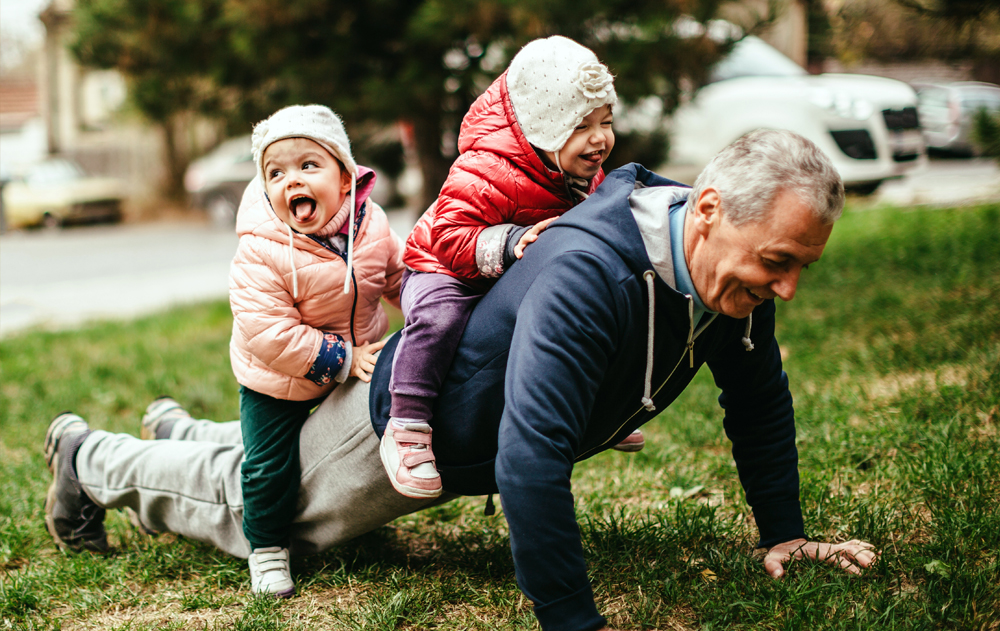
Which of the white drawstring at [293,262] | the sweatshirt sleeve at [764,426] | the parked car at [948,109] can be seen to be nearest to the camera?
the sweatshirt sleeve at [764,426]

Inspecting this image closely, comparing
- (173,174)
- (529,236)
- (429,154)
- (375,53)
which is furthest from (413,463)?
(173,174)

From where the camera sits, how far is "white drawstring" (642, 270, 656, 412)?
6.16 feet

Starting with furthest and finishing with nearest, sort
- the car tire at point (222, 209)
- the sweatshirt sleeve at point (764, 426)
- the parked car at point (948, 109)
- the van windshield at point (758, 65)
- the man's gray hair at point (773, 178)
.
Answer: the car tire at point (222, 209), the parked car at point (948, 109), the van windshield at point (758, 65), the sweatshirt sleeve at point (764, 426), the man's gray hair at point (773, 178)

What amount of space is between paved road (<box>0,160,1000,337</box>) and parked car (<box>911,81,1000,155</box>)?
41 cm

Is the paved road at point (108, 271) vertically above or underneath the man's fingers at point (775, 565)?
underneath

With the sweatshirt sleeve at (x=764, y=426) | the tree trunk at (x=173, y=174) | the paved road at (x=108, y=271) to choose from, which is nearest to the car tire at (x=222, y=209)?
the paved road at (x=108, y=271)

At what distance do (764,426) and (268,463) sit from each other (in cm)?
136

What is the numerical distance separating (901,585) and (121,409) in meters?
3.96

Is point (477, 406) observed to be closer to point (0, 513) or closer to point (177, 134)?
A: point (0, 513)

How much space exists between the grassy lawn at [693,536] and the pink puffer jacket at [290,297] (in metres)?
0.65

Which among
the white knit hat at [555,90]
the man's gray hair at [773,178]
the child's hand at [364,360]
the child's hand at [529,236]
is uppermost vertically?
the white knit hat at [555,90]

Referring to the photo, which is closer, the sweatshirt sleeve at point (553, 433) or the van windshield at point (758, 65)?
the sweatshirt sleeve at point (553, 433)

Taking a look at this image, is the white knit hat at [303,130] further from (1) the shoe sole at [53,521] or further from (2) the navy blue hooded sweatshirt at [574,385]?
(1) the shoe sole at [53,521]

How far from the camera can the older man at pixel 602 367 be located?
175 cm
